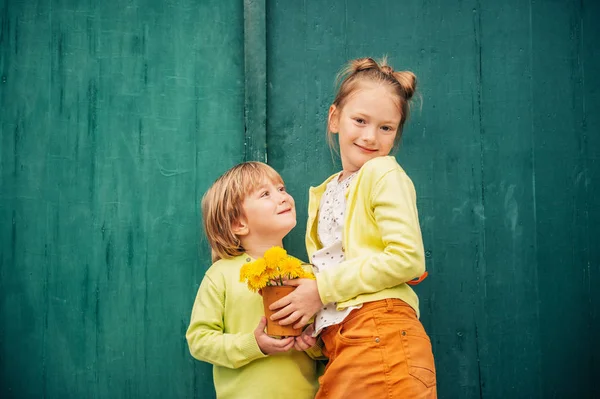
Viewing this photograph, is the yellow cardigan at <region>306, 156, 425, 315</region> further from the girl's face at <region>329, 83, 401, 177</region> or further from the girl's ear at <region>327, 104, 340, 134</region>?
the girl's ear at <region>327, 104, 340, 134</region>

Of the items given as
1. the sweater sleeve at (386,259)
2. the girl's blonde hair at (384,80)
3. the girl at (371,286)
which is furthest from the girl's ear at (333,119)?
the sweater sleeve at (386,259)

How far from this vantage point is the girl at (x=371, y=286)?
1.77 m

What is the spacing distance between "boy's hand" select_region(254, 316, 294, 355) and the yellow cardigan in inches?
8.9

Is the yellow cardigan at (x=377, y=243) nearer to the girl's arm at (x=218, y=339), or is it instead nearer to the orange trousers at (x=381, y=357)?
the orange trousers at (x=381, y=357)

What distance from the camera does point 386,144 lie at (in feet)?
6.80

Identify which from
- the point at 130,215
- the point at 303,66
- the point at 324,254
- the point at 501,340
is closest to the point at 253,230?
the point at 324,254

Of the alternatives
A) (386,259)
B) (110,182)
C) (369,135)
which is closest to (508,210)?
(369,135)

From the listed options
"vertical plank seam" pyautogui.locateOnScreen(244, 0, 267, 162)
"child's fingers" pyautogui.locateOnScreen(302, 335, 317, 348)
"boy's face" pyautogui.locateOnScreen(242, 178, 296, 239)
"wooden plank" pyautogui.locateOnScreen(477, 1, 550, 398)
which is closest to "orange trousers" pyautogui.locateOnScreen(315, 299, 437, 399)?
"child's fingers" pyautogui.locateOnScreen(302, 335, 317, 348)

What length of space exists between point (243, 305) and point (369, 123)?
2.74ft

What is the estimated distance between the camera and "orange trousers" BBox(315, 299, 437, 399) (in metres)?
1.74

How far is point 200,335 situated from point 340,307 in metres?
0.56

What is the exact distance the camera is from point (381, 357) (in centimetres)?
176

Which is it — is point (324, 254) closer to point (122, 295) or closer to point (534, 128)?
point (122, 295)

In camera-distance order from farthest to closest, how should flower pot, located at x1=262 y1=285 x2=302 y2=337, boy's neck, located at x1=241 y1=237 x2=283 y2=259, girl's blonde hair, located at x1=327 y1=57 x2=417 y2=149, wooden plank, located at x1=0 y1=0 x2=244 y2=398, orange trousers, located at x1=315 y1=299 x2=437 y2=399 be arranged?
wooden plank, located at x1=0 y1=0 x2=244 y2=398 → boy's neck, located at x1=241 y1=237 x2=283 y2=259 → girl's blonde hair, located at x1=327 y1=57 x2=417 y2=149 → flower pot, located at x1=262 y1=285 x2=302 y2=337 → orange trousers, located at x1=315 y1=299 x2=437 y2=399
